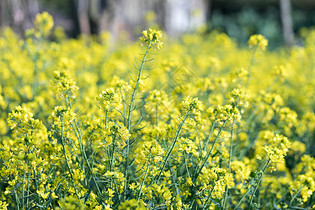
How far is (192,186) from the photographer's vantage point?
166 centimetres

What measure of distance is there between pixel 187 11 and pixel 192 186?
9.26 meters

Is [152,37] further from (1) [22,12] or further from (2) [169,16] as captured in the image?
(2) [169,16]

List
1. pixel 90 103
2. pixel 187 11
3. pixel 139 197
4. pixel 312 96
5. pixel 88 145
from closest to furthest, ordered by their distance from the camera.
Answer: pixel 139 197 < pixel 88 145 < pixel 90 103 < pixel 312 96 < pixel 187 11

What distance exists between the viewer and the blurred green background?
6.48 meters

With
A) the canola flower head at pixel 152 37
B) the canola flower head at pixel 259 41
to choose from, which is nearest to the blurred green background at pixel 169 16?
the canola flower head at pixel 152 37

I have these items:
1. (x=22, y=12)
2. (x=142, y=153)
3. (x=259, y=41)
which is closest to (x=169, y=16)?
(x=22, y=12)

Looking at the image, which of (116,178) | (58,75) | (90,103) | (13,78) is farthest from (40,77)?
(116,178)

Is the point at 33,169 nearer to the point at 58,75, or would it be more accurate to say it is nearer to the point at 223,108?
the point at 58,75

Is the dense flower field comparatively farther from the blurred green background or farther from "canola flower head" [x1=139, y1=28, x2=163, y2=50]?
the blurred green background

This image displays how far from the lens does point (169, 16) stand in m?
8.54

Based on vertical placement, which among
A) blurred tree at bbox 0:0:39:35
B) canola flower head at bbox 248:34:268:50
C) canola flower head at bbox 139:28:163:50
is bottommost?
canola flower head at bbox 139:28:163:50

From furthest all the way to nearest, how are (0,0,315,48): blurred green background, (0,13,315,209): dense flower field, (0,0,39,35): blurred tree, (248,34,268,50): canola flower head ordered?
(0,0,315,48): blurred green background < (0,0,39,35): blurred tree < (248,34,268,50): canola flower head < (0,13,315,209): dense flower field

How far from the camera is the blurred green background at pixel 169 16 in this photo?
255 inches

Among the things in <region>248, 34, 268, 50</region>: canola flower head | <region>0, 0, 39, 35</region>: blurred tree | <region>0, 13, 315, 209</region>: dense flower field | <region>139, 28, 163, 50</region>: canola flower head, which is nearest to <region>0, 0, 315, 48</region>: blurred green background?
<region>0, 0, 39, 35</region>: blurred tree
